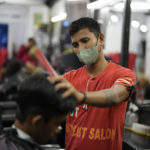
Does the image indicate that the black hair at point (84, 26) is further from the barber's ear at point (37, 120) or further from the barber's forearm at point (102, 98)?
the barber's ear at point (37, 120)

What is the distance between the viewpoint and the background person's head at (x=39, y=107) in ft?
3.85

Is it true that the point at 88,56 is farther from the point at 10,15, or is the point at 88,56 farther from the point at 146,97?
the point at 10,15

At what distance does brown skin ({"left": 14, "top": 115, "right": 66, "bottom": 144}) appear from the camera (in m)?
1.18

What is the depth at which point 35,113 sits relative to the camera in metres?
1.18

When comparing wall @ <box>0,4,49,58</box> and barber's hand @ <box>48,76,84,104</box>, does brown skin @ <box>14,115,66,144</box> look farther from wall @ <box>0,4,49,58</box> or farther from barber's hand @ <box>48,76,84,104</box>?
wall @ <box>0,4,49,58</box>

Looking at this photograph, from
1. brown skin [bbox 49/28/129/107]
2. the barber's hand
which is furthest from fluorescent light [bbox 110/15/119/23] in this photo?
the barber's hand

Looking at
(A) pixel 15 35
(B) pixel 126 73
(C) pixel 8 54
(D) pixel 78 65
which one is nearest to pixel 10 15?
(A) pixel 15 35

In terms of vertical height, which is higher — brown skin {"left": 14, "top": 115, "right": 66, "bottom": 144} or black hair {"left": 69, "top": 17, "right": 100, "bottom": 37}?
black hair {"left": 69, "top": 17, "right": 100, "bottom": 37}

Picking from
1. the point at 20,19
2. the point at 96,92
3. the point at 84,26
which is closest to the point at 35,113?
the point at 96,92

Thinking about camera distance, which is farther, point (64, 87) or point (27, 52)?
point (27, 52)

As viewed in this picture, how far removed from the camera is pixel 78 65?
2.37m

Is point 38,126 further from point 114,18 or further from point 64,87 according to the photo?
point 114,18

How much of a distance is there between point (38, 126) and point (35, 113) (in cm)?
6

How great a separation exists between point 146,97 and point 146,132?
7.67 ft
